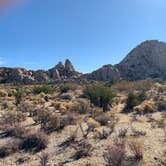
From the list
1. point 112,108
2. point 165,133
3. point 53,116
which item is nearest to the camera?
point 165,133

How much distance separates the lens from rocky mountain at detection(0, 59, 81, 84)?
319 feet

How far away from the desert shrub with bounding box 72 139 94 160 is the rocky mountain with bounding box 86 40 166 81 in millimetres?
78677

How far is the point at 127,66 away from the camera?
10512cm

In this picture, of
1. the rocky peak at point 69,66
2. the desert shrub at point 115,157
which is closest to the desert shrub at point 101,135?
the desert shrub at point 115,157

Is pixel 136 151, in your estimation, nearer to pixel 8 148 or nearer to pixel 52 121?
pixel 8 148

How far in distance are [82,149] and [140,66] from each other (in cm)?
9558

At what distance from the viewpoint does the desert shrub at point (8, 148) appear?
10652 mm

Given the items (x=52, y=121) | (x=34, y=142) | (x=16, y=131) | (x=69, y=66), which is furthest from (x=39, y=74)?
(x=34, y=142)

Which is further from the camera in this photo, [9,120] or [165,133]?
[9,120]

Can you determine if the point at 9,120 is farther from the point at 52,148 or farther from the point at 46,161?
the point at 46,161

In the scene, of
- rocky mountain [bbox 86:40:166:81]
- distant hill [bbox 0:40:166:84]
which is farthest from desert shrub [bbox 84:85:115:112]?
distant hill [bbox 0:40:166:84]

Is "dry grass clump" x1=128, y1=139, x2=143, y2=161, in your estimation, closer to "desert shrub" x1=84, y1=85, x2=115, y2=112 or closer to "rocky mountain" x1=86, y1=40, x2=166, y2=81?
"desert shrub" x1=84, y1=85, x2=115, y2=112

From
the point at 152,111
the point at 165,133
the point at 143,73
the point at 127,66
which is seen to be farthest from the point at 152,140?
the point at 127,66

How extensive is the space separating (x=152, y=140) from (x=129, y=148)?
6.17 ft
